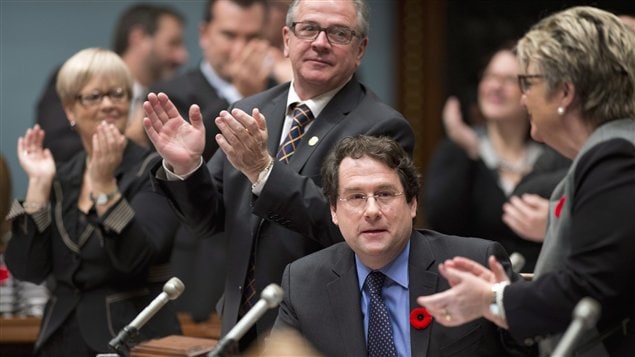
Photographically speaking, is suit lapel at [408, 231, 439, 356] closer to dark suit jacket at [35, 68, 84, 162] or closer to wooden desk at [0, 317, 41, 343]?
dark suit jacket at [35, 68, 84, 162]

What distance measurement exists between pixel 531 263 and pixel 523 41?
1818 mm

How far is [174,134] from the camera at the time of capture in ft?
12.5

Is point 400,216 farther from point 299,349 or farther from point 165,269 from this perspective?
point 165,269

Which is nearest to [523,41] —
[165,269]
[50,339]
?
[165,269]

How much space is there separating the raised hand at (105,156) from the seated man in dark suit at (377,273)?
1.13 m

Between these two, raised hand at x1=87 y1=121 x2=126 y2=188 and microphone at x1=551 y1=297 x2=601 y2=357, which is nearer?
microphone at x1=551 y1=297 x2=601 y2=357

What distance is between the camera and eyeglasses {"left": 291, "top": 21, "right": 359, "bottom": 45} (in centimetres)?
393

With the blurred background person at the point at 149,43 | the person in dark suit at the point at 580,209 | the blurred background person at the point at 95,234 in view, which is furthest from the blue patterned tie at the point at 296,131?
the blurred background person at the point at 149,43

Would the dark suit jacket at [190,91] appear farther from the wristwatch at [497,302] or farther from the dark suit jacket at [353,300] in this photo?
the wristwatch at [497,302]

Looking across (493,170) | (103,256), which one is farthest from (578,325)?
(493,170)

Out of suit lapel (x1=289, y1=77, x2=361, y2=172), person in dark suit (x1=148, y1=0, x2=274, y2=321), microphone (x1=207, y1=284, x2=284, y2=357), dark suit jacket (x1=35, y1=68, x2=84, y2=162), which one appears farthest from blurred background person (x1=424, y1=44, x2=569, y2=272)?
microphone (x1=207, y1=284, x2=284, y2=357)

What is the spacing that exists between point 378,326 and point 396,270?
17 cm

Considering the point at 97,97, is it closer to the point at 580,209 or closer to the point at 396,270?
the point at 396,270

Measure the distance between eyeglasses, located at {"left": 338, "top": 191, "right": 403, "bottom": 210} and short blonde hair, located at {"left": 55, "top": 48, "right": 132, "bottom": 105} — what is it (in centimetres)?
158
